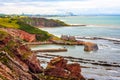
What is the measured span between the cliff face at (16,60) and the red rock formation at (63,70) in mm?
2352

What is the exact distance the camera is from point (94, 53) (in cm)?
12188

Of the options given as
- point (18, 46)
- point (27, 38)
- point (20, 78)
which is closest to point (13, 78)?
point (20, 78)

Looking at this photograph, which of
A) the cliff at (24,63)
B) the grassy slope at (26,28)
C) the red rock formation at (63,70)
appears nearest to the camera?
the cliff at (24,63)

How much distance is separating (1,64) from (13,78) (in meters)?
3.37

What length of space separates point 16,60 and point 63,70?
35.1 feet

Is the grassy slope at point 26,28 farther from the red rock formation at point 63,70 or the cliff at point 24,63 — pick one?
the cliff at point 24,63

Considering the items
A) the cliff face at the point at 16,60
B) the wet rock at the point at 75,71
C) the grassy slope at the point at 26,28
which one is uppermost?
the cliff face at the point at 16,60

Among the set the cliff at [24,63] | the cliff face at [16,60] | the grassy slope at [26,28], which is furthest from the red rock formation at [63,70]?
the grassy slope at [26,28]

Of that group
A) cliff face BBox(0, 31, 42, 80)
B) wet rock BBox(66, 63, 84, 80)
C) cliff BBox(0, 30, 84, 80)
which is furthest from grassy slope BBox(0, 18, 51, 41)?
cliff face BBox(0, 31, 42, 80)

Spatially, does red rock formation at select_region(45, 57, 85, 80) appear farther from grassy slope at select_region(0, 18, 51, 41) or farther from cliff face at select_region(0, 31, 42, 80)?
grassy slope at select_region(0, 18, 51, 41)

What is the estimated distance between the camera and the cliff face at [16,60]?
50.4m

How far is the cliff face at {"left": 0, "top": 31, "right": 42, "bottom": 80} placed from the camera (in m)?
50.4

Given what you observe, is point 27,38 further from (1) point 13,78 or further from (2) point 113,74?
(1) point 13,78

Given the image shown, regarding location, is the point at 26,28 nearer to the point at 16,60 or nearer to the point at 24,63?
the point at 24,63
